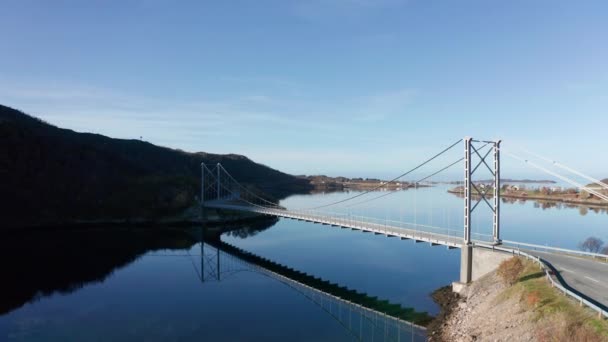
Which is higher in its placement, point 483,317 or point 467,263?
point 467,263

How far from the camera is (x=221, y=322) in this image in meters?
20.5

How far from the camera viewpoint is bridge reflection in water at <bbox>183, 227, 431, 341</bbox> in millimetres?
18969

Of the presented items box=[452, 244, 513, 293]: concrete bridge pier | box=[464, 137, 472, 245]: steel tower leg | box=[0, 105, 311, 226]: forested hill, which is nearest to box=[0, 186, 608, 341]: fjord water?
box=[452, 244, 513, 293]: concrete bridge pier

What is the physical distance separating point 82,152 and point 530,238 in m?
71.9

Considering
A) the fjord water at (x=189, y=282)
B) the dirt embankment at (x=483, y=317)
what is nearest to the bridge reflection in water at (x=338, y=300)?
the fjord water at (x=189, y=282)

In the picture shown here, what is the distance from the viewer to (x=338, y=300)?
24078 millimetres

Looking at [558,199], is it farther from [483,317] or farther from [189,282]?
[189,282]

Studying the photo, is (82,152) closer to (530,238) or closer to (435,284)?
(435,284)

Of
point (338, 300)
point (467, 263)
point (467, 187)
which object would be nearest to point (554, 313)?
point (467, 263)

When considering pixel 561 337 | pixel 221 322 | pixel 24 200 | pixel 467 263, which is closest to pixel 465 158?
pixel 467 263

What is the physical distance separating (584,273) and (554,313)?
5.31m

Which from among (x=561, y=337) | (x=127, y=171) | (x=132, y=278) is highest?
(x=127, y=171)

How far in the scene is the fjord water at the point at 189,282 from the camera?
779 inches

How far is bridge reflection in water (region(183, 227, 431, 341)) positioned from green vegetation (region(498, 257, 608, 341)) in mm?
4854
